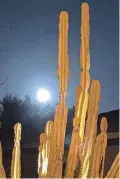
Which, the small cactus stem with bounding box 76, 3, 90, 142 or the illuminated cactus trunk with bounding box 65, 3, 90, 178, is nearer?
the illuminated cactus trunk with bounding box 65, 3, 90, 178

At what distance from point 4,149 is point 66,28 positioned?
4.49 m

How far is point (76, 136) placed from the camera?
238 centimetres

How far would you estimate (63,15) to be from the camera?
8.34ft

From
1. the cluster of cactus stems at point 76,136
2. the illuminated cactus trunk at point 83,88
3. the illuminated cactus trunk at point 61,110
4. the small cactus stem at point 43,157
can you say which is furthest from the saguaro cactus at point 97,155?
the small cactus stem at point 43,157

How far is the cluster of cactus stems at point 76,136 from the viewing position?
7.80 feet

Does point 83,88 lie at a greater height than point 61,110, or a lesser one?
greater

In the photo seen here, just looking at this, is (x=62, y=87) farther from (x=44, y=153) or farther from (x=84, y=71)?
(x=44, y=153)

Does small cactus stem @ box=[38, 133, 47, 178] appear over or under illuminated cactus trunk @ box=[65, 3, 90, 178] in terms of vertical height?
under

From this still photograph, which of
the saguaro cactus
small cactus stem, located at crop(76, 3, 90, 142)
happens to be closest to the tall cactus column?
small cactus stem, located at crop(76, 3, 90, 142)

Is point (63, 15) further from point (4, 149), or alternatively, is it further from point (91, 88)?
point (4, 149)

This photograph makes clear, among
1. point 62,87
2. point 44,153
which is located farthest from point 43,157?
point 62,87

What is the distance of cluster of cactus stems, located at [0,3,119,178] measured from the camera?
2379mm

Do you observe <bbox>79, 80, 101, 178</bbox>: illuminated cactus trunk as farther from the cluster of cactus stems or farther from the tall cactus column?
the tall cactus column

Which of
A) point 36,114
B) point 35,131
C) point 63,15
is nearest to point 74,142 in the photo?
point 63,15
